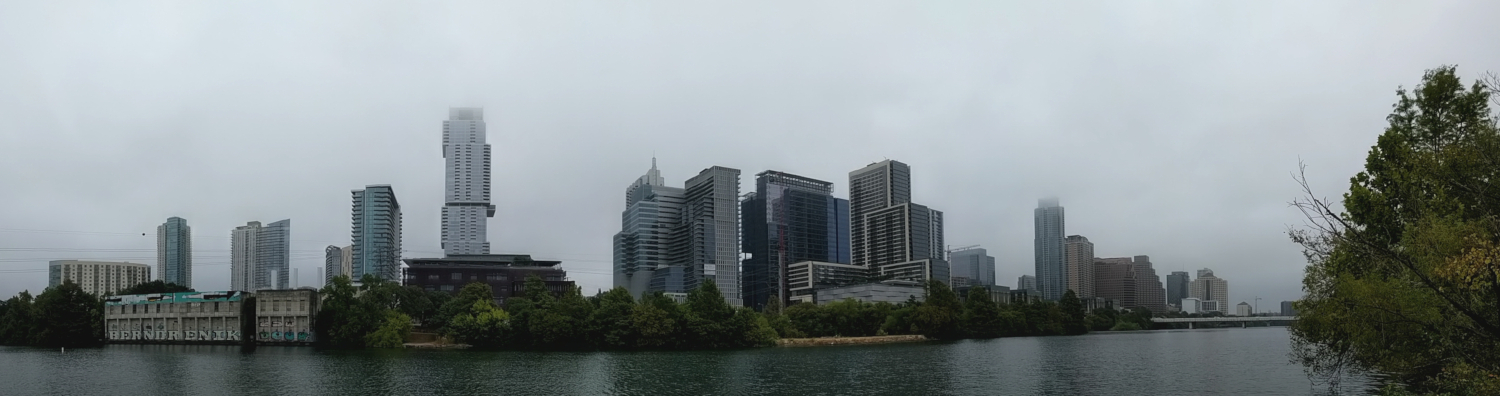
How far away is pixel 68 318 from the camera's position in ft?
397

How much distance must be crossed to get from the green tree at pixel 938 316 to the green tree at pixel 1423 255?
91753 millimetres

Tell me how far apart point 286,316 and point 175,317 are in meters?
20.2

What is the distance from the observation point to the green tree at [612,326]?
103m

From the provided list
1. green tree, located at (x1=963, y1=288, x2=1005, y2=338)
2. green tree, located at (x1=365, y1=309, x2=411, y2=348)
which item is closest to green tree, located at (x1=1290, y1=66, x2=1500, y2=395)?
green tree, located at (x1=365, y1=309, x2=411, y2=348)

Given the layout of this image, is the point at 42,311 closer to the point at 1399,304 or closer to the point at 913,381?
the point at 913,381

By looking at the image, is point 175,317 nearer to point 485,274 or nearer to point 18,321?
point 18,321

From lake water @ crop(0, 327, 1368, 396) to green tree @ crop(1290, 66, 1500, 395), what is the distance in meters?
12.6

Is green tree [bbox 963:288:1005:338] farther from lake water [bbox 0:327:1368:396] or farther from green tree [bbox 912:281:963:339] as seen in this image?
lake water [bbox 0:327:1368:396]

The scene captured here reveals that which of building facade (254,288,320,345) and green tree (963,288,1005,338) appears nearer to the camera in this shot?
building facade (254,288,320,345)

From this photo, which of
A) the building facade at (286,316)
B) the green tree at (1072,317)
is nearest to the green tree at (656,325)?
the building facade at (286,316)

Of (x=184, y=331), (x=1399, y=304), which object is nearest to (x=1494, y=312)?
(x=1399, y=304)

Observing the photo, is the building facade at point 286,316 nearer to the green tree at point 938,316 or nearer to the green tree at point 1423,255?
the green tree at point 938,316

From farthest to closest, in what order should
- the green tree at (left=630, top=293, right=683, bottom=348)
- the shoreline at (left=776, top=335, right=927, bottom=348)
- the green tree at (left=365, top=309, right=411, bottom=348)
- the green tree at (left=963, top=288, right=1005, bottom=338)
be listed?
the green tree at (left=963, top=288, right=1005, bottom=338) < the shoreline at (left=776, top=335, right=927, bottom=348) < the green tree at (left=365, top=309, right=411, bottom=348) < the green tree at (left=630, top=293, right=683, bottom=348)

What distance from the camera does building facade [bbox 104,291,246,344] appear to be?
403ft
